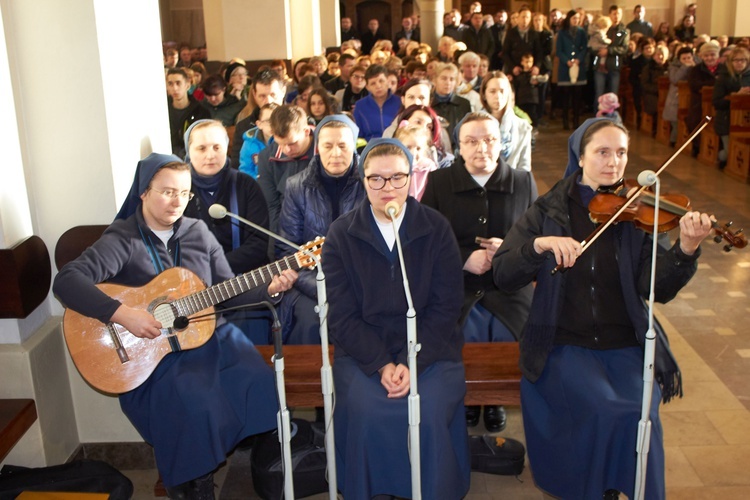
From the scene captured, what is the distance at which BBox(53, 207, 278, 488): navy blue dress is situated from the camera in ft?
11.6

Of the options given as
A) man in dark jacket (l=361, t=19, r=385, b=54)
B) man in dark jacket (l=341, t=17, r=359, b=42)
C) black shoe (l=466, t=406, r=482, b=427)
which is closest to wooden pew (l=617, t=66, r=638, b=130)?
man in dark jacket (l=361, t=19, r=385, b=54)

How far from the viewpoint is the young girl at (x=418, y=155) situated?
4922 millimetres

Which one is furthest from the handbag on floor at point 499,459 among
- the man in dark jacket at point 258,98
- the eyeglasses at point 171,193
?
the man in dark jacket at point 258,98

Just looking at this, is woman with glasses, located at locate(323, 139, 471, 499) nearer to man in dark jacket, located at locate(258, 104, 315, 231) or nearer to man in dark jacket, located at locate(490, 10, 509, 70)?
man in dark jacket, located at locate(258, 104, 315, 231)

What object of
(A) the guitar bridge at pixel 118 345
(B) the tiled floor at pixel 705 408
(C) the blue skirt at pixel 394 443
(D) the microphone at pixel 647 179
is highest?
(D) the microphone at pixel 647 179

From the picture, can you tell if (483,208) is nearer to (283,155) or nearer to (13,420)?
(283,155)

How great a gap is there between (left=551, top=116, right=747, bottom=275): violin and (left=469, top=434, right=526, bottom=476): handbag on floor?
3.52ft

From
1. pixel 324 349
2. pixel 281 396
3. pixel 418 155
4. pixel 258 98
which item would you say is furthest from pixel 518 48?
pixel 281 396

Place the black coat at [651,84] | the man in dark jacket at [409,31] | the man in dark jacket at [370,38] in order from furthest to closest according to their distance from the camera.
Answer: the man in dark jacket at [370,38] < the man in dark jacket at [409,31] < the black coat at [651,84]

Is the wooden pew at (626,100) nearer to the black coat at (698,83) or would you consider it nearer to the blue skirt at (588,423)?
the black coat at (698,83)

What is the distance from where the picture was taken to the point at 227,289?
3.59 m

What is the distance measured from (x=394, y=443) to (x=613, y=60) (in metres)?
12.6

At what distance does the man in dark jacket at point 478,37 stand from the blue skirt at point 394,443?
46.5ft

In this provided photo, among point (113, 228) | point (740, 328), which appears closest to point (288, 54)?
point (740, 328)
